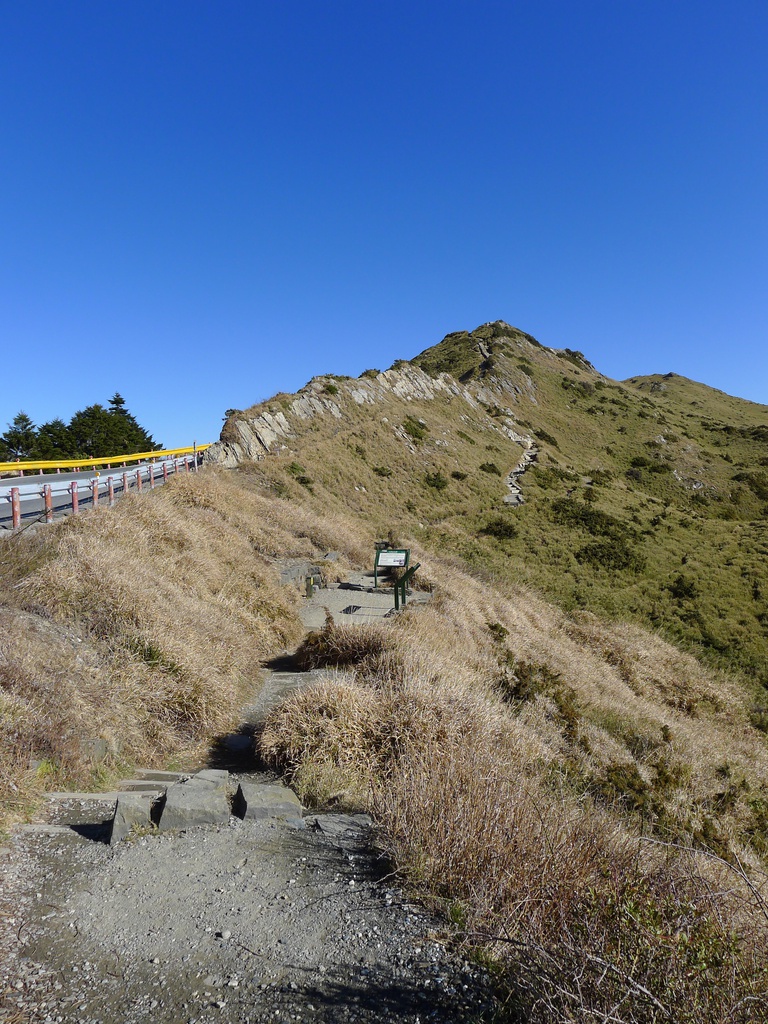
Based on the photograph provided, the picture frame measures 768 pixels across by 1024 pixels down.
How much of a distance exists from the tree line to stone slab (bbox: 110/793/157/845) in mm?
51220

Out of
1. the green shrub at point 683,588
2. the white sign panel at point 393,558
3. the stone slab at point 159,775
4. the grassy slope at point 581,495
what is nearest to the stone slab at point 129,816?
the stone slab at point 159,775

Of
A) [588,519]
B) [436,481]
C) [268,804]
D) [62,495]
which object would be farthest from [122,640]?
[588,519]

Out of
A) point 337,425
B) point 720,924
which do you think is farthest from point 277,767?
point 337,425

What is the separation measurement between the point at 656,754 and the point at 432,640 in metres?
5.37

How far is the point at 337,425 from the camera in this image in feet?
130

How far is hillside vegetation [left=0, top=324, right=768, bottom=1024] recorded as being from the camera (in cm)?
329

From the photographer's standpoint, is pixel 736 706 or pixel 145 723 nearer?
pixel 145 723

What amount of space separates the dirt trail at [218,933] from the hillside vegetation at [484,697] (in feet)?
1.28

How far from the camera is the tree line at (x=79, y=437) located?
5038 centimetres

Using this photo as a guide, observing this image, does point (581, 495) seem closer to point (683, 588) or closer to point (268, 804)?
point (683, 588)

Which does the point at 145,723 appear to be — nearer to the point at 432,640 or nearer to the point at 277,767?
the point at 277,767

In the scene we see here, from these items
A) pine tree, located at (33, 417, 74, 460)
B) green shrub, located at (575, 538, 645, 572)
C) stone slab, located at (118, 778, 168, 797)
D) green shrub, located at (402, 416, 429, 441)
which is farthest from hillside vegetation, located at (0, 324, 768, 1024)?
pine tree, located at (33, 417, 74, 460)

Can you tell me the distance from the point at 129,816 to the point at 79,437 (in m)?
58.2

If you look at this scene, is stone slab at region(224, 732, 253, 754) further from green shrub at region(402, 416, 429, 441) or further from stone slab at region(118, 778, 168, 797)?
green shrub at region(402, 416, 429, 441)
